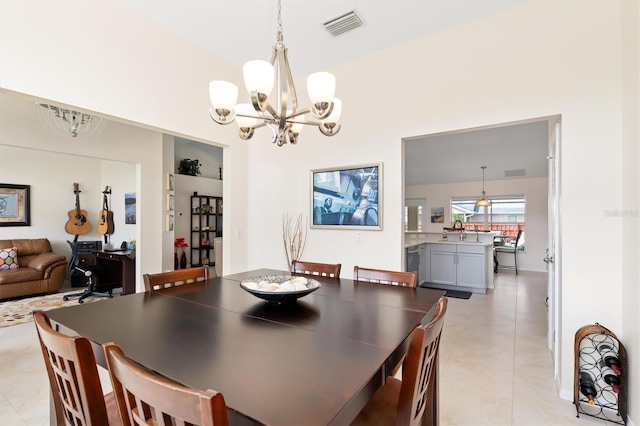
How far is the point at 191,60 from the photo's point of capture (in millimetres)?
3076

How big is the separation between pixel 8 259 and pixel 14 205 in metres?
1.24

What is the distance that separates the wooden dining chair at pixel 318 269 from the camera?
2.37 metres

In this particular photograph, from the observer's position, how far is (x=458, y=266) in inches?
213

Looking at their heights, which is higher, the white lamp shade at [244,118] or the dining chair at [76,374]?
the white lamp shade at [244,118]

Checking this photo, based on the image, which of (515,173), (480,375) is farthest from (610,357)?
(515,173)

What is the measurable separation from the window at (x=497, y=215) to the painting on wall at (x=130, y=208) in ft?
26.6

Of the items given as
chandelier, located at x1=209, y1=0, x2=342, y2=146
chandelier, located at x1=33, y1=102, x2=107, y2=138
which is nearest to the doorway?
chandelier, located at x1=209, y1=0, x2=342, y2=146

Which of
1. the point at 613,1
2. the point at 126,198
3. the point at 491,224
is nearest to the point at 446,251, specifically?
the point at 613,1

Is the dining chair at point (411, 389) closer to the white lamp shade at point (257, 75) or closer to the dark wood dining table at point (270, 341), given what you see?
the dark wood dining table at point (270, 341)

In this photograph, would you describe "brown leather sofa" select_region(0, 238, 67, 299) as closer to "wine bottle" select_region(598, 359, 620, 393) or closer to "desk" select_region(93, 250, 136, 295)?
"desk" select_region(93, 250, 136, 295)

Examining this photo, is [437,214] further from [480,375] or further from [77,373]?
[77,373]

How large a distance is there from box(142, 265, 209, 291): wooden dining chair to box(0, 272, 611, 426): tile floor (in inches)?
43.3

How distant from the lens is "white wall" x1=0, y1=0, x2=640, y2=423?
2.03 m

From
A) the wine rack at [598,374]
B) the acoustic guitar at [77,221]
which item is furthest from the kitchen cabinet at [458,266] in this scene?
the acoustic guitar at [77,221]
